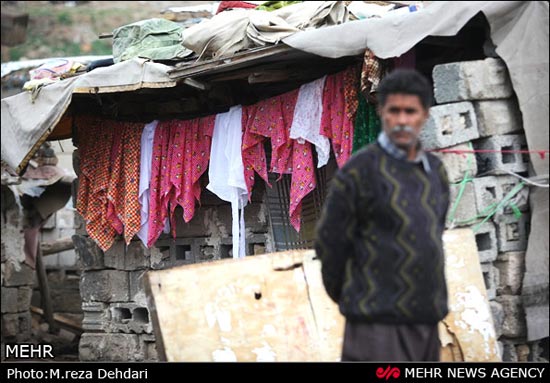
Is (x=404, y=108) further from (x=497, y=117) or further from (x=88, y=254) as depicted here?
(x=88, y=254)

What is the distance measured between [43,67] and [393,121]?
227 inches

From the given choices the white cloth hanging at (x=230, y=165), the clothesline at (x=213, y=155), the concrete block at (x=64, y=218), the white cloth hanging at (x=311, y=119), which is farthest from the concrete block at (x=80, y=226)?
the concrete block at (x=64, y=218)

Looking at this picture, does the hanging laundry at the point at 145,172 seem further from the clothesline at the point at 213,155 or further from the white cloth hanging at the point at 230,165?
the white cloth hanging at the point at 230,165

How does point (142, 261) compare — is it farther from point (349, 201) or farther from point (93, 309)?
point (349, 201)

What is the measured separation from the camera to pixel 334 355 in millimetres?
4922

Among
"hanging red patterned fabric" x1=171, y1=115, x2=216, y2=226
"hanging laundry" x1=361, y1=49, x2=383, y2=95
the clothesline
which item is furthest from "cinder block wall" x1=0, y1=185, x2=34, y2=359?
"hanging laundry" x1=361, y1=49, x2=383, y2=95

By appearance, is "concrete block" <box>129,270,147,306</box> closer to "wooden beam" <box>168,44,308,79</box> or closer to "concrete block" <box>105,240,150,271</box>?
"concrete block" <box>105,240,150,271</box>

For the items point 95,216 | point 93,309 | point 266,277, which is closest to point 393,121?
point 266,277

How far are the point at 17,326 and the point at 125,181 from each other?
186 inches

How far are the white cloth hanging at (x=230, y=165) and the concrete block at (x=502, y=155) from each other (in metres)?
2.27

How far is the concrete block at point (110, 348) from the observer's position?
877 centimetres

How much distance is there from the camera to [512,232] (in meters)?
5.94

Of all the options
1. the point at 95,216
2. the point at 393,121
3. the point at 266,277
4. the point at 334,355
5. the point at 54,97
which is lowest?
the point at 334,355

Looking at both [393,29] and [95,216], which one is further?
[95,216]
